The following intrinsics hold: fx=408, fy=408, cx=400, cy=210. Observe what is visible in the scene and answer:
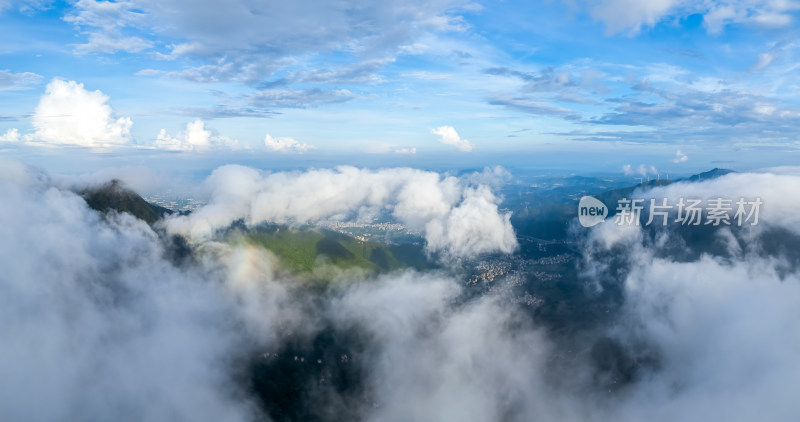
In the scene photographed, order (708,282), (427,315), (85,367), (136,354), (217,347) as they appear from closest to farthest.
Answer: (85,367) → (136,354) → (217,347) → (708,282) → (427,315)

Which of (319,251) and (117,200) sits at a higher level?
(117,200)

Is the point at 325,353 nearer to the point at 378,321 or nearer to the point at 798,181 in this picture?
the point at 378,321

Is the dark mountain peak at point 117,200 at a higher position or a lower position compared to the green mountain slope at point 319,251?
higher

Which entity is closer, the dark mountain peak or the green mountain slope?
the dark mountain peak

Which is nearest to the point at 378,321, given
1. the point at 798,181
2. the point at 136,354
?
the point at 136,354

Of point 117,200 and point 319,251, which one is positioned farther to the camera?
point 319,251

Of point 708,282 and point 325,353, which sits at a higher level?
point 708,282

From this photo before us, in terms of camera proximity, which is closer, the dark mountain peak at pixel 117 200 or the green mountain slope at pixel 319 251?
the dark mountain peak at pixel 117 200

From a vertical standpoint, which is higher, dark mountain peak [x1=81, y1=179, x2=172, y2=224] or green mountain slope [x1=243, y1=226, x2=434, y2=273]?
dark mountain peak [x1=81, y1=179, x2=172, y2=224]
